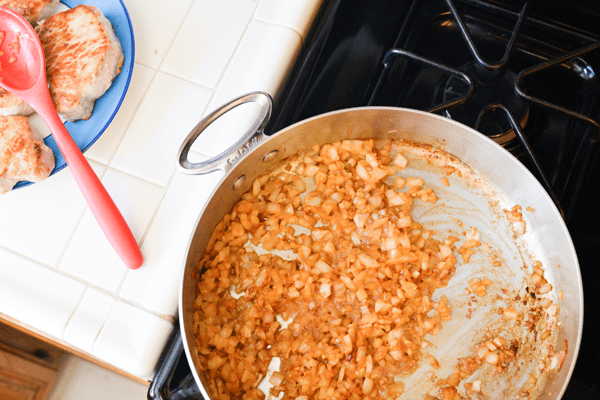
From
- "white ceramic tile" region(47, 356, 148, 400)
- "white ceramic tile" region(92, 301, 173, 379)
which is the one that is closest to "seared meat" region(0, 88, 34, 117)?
"white ceramic tile" region(92, 301, 173, 379)

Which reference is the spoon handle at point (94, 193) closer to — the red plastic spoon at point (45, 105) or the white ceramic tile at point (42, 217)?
the red plastic spoon at point (45, 105)

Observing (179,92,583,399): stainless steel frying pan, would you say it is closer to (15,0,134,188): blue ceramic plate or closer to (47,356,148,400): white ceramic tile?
(15,0,134,188): blue ceramic plate

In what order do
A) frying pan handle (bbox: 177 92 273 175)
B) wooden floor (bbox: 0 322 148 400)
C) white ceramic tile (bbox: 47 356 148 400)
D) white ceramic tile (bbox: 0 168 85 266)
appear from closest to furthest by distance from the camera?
frying pan handle (bbox: 177 92 273 175) → white ceramic tile (bbox: 0 168 85 266) → wooden floor (bbox: 0 322 148 400) → white ceramic tile (bbox: 47 356 148 400)

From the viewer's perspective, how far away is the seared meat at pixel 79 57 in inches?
27.2

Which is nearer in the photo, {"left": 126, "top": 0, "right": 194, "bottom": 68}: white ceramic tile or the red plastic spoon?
the red plastic spoon

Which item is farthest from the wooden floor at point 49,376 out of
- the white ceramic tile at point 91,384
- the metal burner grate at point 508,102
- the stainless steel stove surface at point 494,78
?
the metal burner grate at point 508,102

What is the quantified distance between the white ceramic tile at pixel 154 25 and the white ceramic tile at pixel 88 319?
1.43 feet

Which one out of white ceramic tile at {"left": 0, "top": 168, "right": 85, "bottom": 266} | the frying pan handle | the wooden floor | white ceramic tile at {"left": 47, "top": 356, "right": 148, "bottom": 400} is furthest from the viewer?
white ceramic tile at {"left": 47, "top": 356, "right": 148, "bottom": 400}

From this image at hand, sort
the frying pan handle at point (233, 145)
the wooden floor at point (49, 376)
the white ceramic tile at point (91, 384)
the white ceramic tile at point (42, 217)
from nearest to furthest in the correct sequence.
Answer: the frying pan handle at point (233, 145), the white ceramic tile at point (42, 217), the wooden floor at point (49, 376), the white ceramic tile at point (91, 384)

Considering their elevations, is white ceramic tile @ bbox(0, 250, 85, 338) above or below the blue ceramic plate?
below

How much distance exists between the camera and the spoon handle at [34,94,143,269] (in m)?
0.65

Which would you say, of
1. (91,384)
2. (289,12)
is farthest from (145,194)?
(91,384)

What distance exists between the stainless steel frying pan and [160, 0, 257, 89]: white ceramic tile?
0.58 ft

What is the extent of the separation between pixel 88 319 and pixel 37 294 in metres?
0.10
